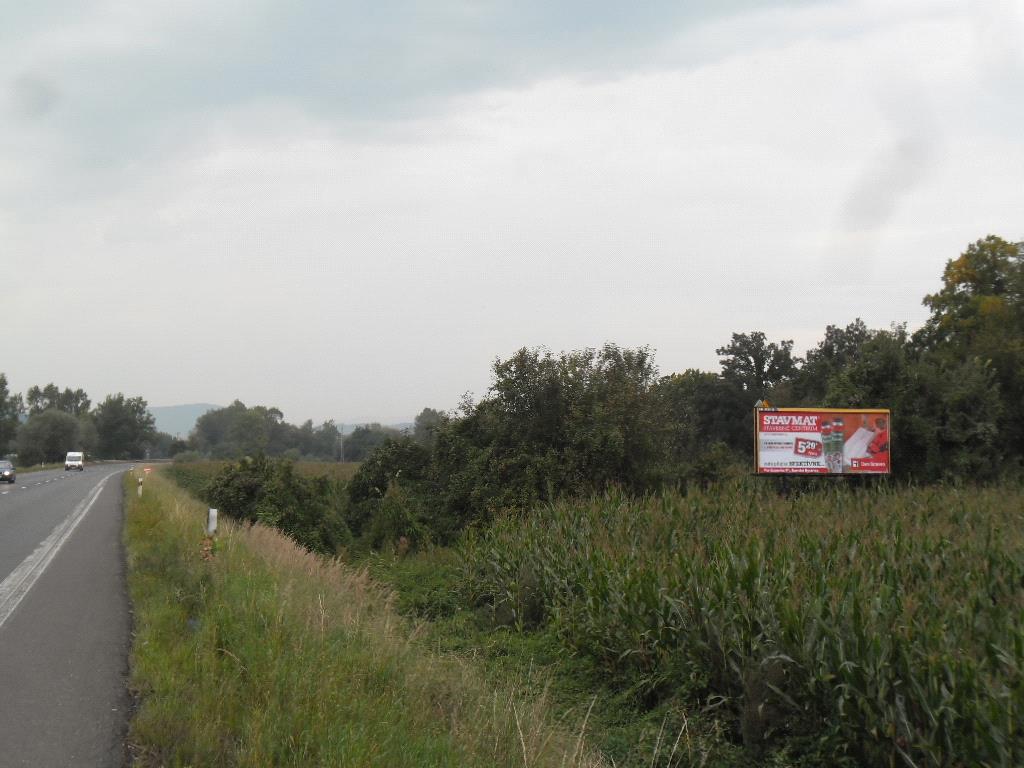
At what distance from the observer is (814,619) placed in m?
7.54

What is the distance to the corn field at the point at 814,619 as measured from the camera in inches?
259

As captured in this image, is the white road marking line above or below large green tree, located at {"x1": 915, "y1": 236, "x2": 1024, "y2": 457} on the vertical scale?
below

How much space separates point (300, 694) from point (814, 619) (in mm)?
4185

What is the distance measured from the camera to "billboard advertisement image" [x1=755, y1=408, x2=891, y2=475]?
81.7ft

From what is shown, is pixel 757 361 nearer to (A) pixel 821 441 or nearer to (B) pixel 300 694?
(A) pixel 821 441

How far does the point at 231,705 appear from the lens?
6.30 metres

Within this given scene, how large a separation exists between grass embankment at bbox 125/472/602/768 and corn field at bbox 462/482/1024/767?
1.51 meters

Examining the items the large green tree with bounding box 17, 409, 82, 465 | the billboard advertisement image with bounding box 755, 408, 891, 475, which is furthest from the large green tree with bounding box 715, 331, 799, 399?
the large green tree with bounding box 17, 409, 82, 465

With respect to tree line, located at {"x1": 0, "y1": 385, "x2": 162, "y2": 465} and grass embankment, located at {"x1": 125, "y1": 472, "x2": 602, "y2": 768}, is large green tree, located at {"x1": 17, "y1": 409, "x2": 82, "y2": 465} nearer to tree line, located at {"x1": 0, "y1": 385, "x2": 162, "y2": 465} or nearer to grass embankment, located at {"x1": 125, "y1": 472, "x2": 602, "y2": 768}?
tree line, located at {"x1": 0, "y1": 385, "x2": 162, "y2": 465}

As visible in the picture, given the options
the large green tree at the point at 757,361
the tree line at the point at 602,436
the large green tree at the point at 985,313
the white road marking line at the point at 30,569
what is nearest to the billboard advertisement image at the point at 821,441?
the tree line at the point at 602,436

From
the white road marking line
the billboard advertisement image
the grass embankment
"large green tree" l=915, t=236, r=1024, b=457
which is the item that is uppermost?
"large green tree" l=915, t=236, r=1024, b=457

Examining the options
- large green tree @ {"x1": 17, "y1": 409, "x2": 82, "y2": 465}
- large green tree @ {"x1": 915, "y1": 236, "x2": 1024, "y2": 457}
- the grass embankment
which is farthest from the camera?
large green tree @ {"x1": 17, "y1": 409, "x2": 82, "y2": 465}

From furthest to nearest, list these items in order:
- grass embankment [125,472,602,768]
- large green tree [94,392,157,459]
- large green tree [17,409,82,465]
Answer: large green tree [94,392,157,459] → large green tree [17,409,82,465] → grass embankment [125,472,602,768]

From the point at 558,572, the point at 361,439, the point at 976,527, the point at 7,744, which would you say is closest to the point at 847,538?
the point at 976,527
